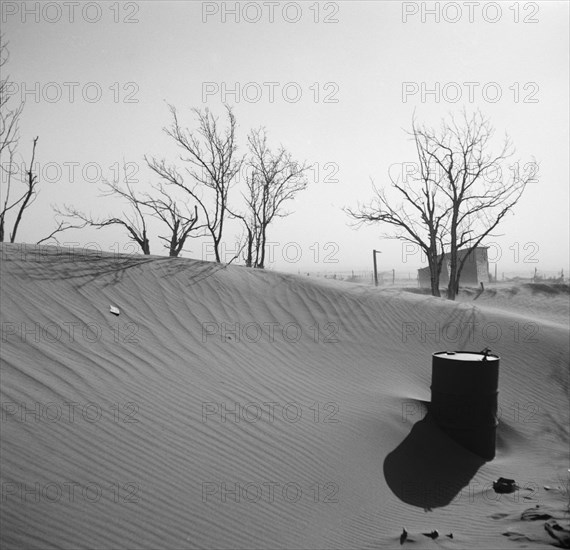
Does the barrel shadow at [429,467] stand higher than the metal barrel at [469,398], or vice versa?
the metal barrel at [469,398]

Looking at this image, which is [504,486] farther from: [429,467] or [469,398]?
[469,398]

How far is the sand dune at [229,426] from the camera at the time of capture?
179 inches

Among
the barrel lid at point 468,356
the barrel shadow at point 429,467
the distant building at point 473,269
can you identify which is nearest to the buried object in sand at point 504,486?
the barrel shadow at point 429,467

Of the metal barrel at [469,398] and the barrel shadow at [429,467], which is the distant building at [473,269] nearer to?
the metal barrel at [469,398]

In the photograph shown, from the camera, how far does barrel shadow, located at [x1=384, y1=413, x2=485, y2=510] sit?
609cm

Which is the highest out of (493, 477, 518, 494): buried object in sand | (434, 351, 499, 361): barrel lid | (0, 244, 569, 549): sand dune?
(434, 351, 499, 361): barrel lid

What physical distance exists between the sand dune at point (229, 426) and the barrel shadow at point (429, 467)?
26 millimetres

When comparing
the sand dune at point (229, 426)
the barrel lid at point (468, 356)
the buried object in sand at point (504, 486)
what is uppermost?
the barrel lid at point (468, 356)

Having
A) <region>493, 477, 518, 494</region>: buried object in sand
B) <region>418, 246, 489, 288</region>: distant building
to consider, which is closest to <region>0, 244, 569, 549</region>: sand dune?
<region>493, 477, 518, 494</region>: buried object in sand

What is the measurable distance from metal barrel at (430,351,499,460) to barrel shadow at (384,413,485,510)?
0.18 m

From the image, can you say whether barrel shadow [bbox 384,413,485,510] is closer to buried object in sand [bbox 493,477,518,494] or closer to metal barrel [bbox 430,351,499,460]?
metal barrel [bbox 430,351,499,460]

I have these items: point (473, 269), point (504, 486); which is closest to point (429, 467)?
point (504, 486)

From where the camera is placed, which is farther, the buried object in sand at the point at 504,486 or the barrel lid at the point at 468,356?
the barrel lid at the point at 468,356

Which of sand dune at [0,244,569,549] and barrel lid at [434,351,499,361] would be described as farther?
barrel lid at [434,351,499,361]
